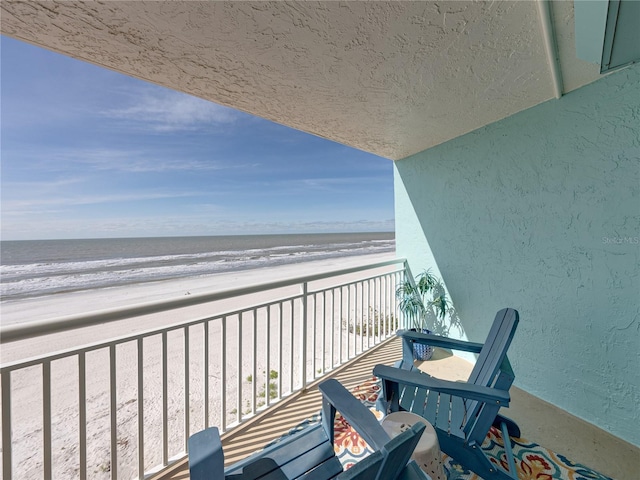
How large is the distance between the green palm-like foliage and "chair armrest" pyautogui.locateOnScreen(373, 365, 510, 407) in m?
1.66

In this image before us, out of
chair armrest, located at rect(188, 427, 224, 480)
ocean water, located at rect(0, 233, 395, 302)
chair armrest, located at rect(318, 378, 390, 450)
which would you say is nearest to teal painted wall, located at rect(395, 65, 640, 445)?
chair armrest, located at rect(318, 378, 390, 450)

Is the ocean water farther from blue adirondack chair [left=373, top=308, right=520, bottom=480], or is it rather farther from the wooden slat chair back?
the wooden slat chair back

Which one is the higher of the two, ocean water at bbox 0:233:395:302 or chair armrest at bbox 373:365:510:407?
chair armrest at bbox 373:365:510:407

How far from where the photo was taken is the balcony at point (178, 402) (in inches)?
50.3

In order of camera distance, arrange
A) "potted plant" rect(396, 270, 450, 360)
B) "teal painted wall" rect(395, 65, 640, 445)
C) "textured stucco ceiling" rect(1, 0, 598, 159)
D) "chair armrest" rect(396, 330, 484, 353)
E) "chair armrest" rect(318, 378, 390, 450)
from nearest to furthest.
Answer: "chair armrest" rect(318, 378, 390, 450) → "textured stucco ceiling" rect(1, 0, 598, 159) → "teal painted wall" rect(395, 65, 640, 445) → "chair armrest" rect(396, 330, 484, 353) → "potted plant" rect(396, 270, 450, 360)

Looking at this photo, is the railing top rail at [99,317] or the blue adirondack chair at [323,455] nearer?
the blue adirondack chair at [323,455]

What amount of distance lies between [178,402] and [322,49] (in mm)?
3213

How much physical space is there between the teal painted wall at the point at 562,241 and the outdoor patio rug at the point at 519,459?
54 centimetres

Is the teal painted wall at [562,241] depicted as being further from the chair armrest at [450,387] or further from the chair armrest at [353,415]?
the chair armrest at [353,415]

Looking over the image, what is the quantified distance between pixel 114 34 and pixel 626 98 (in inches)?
113

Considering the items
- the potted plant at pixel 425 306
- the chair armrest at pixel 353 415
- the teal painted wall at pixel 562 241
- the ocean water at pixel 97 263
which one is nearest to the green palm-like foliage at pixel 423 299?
the potted plant at pixel 425 306

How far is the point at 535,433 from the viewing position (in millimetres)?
1867

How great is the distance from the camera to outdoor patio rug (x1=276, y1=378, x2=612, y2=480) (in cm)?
154

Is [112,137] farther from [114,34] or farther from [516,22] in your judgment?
[516,22]
